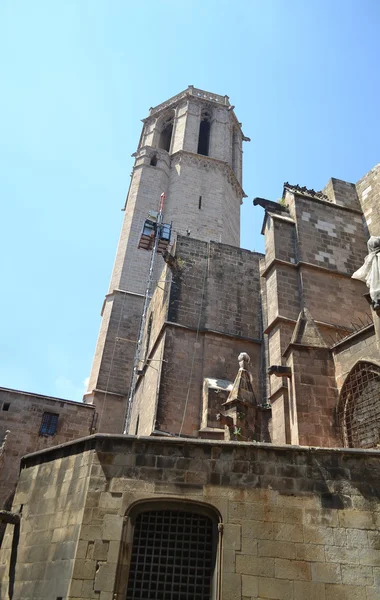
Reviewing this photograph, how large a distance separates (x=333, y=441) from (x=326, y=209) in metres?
8.08

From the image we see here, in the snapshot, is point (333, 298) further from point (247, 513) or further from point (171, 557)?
point (171, 557)

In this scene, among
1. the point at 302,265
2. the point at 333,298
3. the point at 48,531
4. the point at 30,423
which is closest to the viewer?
the point at 48,531

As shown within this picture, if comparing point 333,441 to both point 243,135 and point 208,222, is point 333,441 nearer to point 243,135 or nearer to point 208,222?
point 208,222

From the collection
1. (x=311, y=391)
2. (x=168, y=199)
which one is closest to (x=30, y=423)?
(x=311, y=391)

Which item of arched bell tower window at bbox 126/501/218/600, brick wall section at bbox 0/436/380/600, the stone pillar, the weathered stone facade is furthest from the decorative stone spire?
arched bell tower window at bbox 126/501/218/600

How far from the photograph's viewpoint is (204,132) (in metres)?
33.7

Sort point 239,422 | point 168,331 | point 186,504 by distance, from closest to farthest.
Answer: point 186,504 → point 239,422 → point 168,331

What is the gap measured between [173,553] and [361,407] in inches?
184

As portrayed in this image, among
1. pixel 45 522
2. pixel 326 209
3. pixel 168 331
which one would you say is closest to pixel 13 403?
pixel 168 331

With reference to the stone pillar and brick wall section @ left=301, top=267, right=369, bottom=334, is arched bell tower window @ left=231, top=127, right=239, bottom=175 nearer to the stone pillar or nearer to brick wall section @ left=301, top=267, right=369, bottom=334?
brick wall section @ left=301, top=267, right=369, bottom=334

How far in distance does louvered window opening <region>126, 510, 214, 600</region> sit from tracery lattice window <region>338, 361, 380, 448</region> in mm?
3812

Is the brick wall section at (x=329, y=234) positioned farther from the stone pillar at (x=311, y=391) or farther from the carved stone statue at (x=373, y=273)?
the carved stone statue at (x=373, y=273)

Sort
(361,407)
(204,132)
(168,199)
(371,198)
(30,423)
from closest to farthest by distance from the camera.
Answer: (361,407), (371,198), (30,423), (168,199), (204,132)

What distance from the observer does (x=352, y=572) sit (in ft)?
19.0
